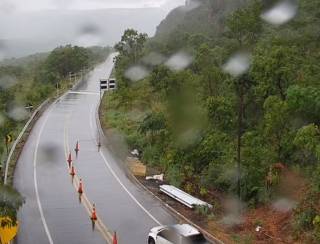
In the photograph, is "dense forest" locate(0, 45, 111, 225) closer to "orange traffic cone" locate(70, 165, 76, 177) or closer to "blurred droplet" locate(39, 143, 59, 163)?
"blurred droplet" locate(39, 143, 59, 163)

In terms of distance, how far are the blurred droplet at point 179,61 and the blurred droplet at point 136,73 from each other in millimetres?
4151

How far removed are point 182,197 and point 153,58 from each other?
32182 mm

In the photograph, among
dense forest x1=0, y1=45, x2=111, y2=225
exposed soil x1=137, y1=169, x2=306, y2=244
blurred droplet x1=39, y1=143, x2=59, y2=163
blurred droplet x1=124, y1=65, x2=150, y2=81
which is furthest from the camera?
blurred droplet x1=124, y1=65, x2=150, y2=81

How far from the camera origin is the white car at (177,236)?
14.2 meters

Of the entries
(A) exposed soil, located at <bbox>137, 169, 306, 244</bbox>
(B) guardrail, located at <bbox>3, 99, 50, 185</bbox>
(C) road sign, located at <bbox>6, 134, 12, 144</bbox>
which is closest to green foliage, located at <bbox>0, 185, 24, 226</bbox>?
(A) exposed soil, located at <bbox>137, 169, 306, 244</bbox>

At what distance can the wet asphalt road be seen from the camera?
55.1ft

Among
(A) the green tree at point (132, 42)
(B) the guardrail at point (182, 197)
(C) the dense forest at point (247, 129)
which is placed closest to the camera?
(B) the guardrail at point (182, 197)

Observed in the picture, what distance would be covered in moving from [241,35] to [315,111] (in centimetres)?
1828

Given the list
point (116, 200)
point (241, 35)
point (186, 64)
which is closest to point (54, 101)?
point (186, 64)

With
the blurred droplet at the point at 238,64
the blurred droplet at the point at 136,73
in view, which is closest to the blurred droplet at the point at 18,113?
the blurred droplet at the point at 136,73

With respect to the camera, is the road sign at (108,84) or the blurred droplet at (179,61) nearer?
Result: the blurred droplet at (179,61)

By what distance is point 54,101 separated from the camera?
4641 cm

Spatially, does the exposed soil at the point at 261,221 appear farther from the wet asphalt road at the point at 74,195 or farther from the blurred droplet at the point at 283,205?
the wet asphalt road at the point at 74,195

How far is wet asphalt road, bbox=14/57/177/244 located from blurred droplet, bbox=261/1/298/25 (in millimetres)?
16471
